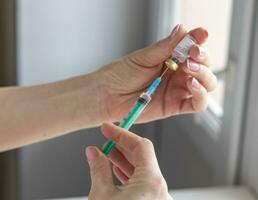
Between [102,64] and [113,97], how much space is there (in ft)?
1.70

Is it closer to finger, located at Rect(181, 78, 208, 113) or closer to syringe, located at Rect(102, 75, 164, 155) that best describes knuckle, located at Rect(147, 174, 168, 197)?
syringe, located at Rect(102, 75, 164, 155)

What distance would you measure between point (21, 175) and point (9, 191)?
0.58 ft

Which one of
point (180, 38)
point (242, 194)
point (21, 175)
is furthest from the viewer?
point (21, 175)

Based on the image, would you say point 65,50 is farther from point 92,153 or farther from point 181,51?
point 92,153

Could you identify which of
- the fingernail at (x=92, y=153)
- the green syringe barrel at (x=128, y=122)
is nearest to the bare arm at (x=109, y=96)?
the green syringe barrel at (x=128, y=122)

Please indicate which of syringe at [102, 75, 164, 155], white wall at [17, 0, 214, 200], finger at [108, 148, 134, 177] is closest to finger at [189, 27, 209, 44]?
syringe at [102, 75, 164, 155]

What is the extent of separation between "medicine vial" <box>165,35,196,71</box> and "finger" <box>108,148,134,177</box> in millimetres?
164

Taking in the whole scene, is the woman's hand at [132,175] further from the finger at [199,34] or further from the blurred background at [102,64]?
the blurred background at [102,64]

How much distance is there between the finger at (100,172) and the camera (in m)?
0.75

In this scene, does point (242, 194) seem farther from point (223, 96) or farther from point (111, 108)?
point (111, 108)

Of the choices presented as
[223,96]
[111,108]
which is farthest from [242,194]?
[111,108]

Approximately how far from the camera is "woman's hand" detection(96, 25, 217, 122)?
94cm

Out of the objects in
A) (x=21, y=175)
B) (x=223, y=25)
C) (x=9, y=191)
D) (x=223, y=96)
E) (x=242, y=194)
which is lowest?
(x=9, y=191)

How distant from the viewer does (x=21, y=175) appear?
62.2 inches
